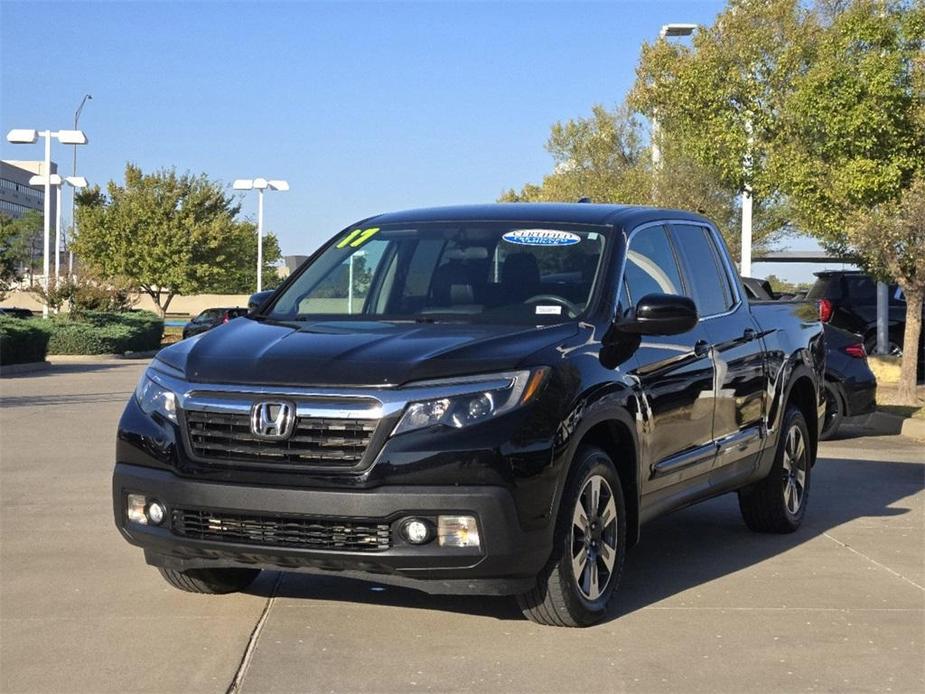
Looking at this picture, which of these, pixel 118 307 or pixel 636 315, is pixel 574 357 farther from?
pixel 118 307

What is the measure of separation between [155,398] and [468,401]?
1403 mm

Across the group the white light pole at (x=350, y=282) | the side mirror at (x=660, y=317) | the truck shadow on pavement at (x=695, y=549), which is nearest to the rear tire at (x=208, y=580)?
the truck shadow on pavement at (x=695, y=549)

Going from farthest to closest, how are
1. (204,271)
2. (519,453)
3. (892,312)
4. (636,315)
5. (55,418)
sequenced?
(204,271)
(892,312)
(55,418)
(636,315)
(519,453)

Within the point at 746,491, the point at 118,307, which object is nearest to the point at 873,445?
the point at 746,491

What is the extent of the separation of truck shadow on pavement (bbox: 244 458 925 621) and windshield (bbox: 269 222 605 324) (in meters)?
1.34

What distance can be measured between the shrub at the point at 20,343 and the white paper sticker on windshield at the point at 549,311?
22535mm

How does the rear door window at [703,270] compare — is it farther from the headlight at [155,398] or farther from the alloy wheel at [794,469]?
the headlight at [155,398]

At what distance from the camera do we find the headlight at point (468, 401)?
5.44 m

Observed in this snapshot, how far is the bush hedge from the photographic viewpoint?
2795cm

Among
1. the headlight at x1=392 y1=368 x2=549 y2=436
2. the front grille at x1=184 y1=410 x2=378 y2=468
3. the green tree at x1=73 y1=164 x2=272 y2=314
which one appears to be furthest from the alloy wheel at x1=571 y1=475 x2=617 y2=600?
the green tree at x1=73 y1=164 x2=272 y2=314

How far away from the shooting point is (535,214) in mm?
7191

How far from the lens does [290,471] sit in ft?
18.1

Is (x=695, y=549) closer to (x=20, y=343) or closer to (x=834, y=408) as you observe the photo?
(x=834, y=408)

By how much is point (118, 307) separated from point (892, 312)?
26093 millimetres
